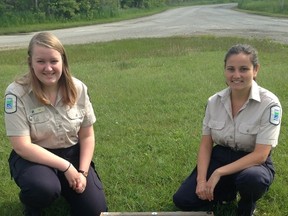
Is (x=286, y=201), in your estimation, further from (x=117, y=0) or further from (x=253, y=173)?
(x=117, y=0)

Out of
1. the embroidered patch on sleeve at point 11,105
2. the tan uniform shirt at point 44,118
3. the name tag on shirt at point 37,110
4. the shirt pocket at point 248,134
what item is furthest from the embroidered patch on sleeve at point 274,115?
the embroidered patch on sleeve at point 11,105

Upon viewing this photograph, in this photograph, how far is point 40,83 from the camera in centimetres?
287

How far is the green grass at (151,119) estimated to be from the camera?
3.34 metres

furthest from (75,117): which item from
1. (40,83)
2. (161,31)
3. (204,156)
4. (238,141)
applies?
(161,31)

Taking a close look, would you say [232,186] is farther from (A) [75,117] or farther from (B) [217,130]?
(A) [75,117]

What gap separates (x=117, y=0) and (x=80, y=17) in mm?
8925

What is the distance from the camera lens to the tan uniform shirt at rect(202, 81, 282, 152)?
9.25ft

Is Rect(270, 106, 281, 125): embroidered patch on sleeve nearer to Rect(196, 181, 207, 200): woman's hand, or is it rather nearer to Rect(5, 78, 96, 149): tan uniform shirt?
Rect(196, 181, 207, 200): woman's hand

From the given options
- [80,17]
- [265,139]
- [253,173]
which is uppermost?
[265,139]

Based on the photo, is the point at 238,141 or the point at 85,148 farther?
the point at 85,148

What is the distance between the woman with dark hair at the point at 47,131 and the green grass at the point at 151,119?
344 millimetres

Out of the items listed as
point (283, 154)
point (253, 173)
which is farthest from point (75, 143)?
point (283, 154)

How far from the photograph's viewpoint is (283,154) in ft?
13.2

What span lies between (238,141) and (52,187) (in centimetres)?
128
